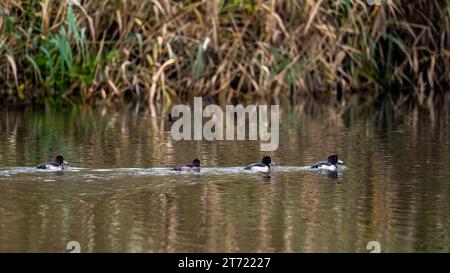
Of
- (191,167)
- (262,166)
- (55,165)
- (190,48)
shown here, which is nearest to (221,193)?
(191,167)

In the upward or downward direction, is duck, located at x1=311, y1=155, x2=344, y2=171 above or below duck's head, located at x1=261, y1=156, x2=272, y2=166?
below

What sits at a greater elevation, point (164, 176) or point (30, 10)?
point (30, 10)

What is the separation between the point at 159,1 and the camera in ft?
69.9

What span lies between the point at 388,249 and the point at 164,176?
13.3 ft

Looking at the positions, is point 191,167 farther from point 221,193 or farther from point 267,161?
point 221,193

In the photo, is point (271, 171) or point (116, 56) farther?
point (116, 56)

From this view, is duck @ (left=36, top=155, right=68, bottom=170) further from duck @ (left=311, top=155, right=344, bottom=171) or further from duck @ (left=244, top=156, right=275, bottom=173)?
duck @ (left=311, top=155, right=344, bottom=171)

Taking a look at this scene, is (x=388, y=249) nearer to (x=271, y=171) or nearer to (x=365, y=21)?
(x=271, y=171)

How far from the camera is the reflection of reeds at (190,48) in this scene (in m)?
20.6

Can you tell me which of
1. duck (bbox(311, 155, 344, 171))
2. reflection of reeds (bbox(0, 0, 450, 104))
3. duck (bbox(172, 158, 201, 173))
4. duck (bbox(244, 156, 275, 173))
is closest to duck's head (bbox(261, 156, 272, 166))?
duck (bbox(244, 156, 275, 173))

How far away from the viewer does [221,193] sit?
11766mm

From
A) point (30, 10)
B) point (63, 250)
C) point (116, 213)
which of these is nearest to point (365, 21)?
point (30, 10)

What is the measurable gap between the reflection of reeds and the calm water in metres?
3.05

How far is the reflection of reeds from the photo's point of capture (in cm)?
2058
